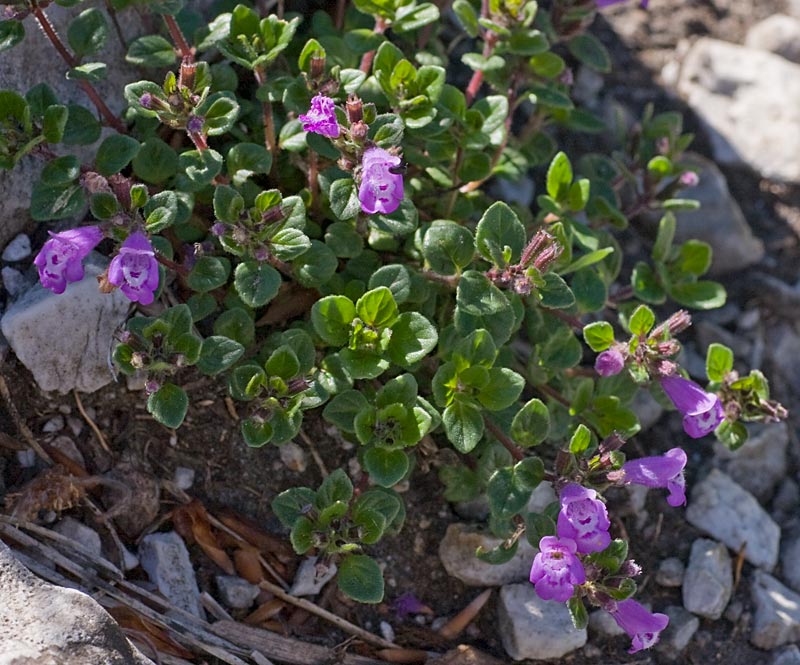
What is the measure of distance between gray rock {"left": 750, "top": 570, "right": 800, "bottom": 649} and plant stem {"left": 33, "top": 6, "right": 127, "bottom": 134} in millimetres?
3110

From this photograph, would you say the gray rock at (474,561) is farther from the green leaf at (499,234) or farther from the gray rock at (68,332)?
the gray rock at (68,332)

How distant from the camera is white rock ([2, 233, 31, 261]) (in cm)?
373

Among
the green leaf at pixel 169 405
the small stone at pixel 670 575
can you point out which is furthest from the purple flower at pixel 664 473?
the green leaf at pixel 169 405

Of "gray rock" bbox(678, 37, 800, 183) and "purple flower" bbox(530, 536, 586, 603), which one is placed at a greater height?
"purple flower" bbox(530, 536, 586, 603)

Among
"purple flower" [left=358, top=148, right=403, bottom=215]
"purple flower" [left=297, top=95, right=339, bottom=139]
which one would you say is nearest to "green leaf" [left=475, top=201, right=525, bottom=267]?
"purple flower" [left=358, top=148, right=403, bottom=215]

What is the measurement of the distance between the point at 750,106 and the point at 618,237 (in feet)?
3.55

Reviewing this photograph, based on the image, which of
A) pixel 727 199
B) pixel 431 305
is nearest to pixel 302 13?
pixel 431 305

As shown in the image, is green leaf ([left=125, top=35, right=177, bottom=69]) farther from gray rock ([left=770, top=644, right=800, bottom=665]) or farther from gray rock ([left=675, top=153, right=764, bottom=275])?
gray rock ([left=770, top=644, right=800, bottom=665])

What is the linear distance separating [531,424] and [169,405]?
126 cm

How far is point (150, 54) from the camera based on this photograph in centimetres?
382

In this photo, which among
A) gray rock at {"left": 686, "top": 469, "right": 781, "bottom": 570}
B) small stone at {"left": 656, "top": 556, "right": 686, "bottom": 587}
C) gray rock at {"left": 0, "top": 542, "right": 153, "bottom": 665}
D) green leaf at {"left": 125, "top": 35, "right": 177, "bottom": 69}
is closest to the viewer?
gray rock at {"left": 0, "top": 542, "right": 153, "bottom": 665}

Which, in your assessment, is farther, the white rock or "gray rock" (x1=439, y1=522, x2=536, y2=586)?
"gray rock" (x1=439, y1=522, x2=536, y2=586)

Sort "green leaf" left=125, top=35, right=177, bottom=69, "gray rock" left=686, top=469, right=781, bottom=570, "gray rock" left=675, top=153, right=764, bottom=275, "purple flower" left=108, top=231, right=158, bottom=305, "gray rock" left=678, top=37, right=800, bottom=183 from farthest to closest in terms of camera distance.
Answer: "gray rock" left=678, top=37, right=800, bottom=183
"gray rock" left=675, top=153, right=764, bottom=275
"gray rock" left=686, top=469, right=781, bottom=570
"green leaf" left=125, top=35, right=177, bottom=69
"purple flower" left=108, top=231, right=158, bottom=305

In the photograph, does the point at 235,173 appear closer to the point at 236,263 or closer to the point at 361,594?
the point at 236,263
